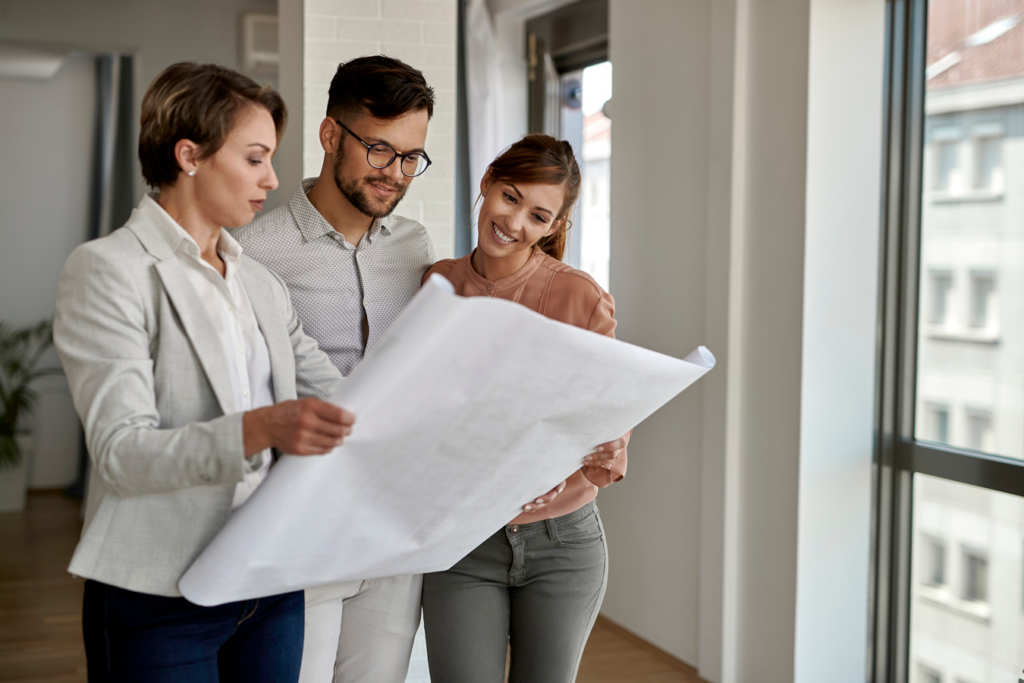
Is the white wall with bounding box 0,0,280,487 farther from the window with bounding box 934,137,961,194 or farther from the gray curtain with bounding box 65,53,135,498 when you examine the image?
the window with bounding box 934,137,961,194

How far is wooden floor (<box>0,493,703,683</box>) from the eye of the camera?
2812mm

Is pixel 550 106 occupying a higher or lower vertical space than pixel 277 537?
higher

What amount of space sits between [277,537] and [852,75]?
2.14 m

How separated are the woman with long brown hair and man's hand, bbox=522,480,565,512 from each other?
0.09 ft

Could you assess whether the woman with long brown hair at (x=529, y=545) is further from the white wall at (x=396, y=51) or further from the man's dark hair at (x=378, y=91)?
the white wall at (x=396, y=51)

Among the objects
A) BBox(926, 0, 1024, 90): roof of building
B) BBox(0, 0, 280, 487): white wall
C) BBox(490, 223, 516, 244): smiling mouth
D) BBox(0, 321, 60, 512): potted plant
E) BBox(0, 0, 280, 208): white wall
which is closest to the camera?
BBox(490, 223, 516, 244): smiling mouth

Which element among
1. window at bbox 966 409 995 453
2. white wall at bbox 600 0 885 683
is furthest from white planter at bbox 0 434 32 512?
window at bbox 966 409 995 453

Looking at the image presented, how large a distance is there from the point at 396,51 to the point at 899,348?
1.68 m

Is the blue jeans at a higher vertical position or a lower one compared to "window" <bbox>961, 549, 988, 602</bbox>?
higher

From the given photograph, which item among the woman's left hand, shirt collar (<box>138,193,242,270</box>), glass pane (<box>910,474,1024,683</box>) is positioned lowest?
glass pane (<box>910,474,1024,683</box>)

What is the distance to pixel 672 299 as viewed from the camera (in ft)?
9.67

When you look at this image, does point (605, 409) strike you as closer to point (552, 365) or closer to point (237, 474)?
point (552, 365)

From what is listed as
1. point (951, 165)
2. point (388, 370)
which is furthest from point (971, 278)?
point (388, 370)

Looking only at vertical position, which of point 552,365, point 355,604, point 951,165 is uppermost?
point 951,165
